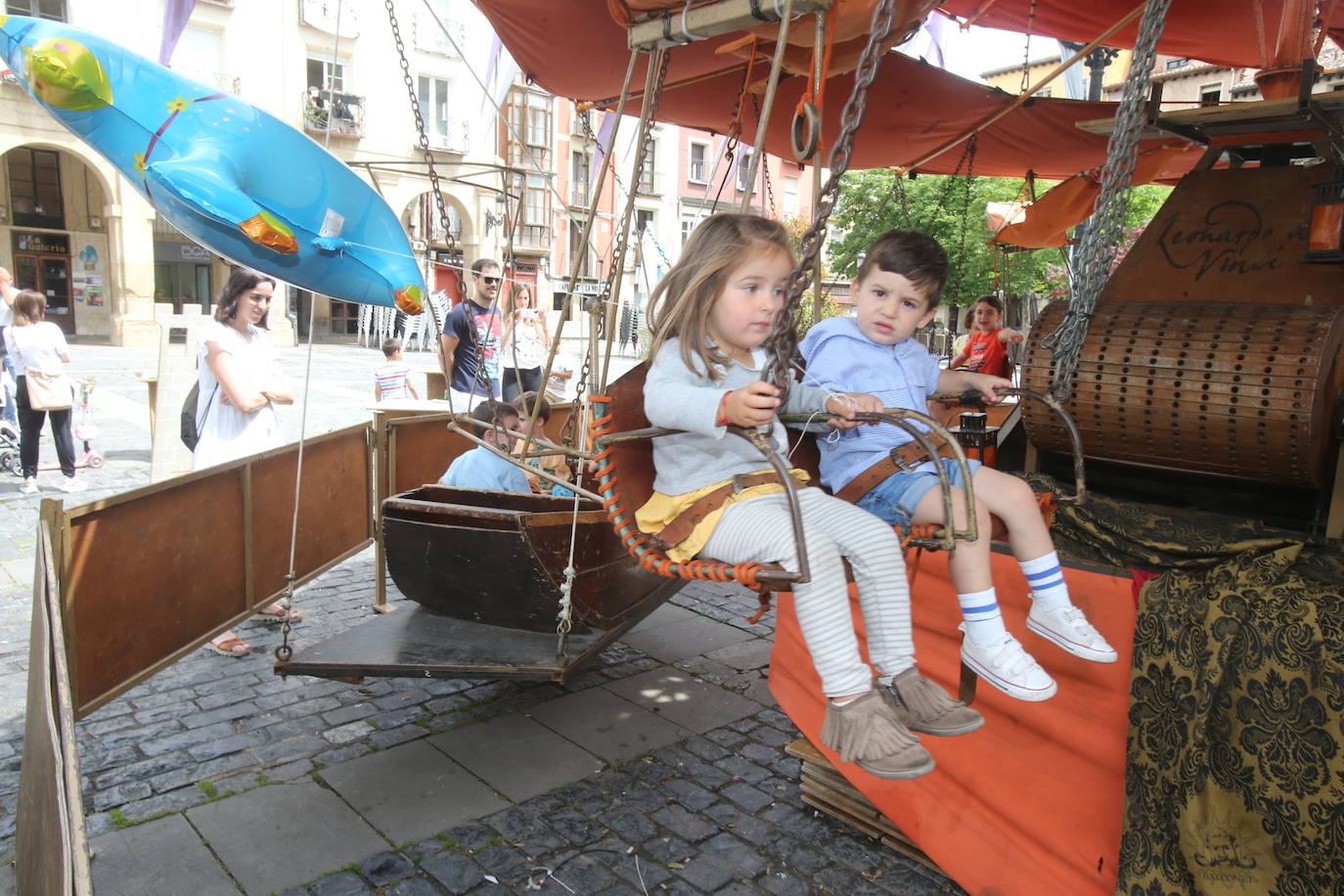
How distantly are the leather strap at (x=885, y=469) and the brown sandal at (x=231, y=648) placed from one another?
350 centimetres

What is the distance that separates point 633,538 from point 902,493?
2.62ft

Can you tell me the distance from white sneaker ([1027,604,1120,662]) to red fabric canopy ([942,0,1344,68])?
4229 mm

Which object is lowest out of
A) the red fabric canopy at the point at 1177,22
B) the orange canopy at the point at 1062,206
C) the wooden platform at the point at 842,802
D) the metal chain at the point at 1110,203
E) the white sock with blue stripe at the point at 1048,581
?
the wooden platform at the point at 842,802

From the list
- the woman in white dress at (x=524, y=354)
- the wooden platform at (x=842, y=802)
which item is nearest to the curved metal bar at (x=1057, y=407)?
the wooden platform at (x=842, y=802)

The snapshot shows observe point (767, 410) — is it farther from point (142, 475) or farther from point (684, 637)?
point (142, 475)

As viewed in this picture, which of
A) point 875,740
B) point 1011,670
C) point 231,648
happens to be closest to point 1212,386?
point 1011,670

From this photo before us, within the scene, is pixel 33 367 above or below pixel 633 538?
below

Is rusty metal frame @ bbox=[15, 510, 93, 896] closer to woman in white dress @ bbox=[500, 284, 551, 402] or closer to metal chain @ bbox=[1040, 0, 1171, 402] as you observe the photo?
metal chain @ bbox=[1040, 0, 1171, 402]

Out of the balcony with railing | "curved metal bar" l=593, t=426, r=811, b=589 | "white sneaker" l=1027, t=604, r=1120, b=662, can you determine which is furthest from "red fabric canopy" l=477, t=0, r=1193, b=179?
the balcony with railing

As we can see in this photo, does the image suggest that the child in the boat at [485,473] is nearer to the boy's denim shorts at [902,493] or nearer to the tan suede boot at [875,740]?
the boy's denim shorts at [902,493]

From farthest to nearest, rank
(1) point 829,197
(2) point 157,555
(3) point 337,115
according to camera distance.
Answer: (3) point 337,115 → (2) point 157,555 → (1) point 829,197

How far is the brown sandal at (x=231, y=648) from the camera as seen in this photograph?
4.63 meters

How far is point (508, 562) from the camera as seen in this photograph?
11.4ft

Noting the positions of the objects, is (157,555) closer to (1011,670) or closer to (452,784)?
(452,784)
